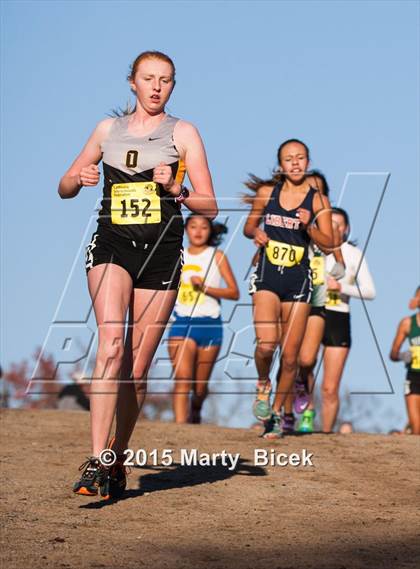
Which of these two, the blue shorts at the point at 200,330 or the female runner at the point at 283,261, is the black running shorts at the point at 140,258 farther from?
the blue shorts at the point at 200,330

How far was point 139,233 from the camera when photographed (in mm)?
7336

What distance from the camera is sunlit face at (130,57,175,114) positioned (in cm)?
739

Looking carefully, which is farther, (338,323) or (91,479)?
(338,323)

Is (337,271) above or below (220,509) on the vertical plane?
above

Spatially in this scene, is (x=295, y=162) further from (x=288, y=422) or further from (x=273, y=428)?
(x=288, y=422)

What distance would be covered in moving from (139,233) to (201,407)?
20.6 ft

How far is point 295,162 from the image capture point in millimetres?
11047

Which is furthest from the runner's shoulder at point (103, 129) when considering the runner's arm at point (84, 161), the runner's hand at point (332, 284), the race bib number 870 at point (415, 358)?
the race bib number 870 at point (415, 358)

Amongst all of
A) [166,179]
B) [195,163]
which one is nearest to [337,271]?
[195,163]

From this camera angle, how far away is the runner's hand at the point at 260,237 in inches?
424

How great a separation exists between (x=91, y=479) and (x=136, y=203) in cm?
155

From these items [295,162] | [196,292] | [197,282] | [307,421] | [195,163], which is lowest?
[307,421]

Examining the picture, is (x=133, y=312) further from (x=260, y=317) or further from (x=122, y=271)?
(x=260, y=317)

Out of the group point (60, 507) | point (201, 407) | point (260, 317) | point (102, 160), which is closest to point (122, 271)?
point (102, 160)
